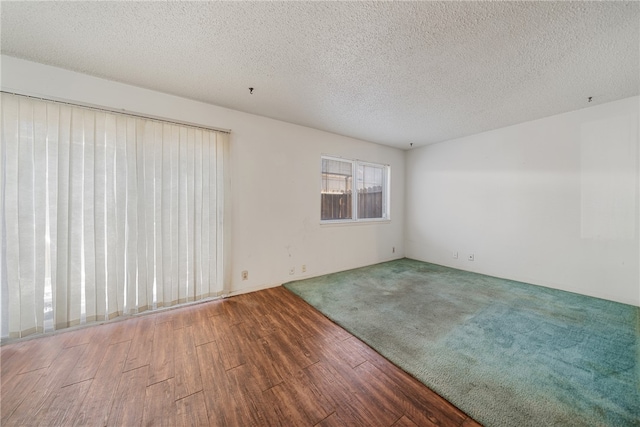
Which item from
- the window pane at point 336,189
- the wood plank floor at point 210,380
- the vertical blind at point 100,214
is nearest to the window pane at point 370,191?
the window pane at point 336,189

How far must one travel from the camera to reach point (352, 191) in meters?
4.28

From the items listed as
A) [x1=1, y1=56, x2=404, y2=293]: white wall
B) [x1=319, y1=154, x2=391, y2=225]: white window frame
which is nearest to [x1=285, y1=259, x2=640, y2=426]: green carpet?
[x1=1, y1=56, x2=404, y2=293]: white wall

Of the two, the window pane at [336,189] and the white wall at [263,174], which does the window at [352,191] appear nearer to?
the window pane at [336,189]

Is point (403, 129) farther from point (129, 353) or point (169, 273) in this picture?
point (129, 353)

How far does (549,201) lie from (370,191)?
2.72 meters

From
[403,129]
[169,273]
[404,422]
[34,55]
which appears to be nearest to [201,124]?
[34,55]

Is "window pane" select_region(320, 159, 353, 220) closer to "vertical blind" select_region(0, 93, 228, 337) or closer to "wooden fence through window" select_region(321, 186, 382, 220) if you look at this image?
"wooden fence through window" select_region(321, 186, 382, 220)

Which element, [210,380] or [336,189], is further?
[336,189]

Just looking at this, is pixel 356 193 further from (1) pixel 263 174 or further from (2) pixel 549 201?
(2) pixel 549 201

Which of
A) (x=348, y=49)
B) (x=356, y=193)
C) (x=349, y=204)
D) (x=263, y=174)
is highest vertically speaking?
(x=348, y=49)

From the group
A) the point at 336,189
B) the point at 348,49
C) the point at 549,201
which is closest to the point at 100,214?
the point at 348,49

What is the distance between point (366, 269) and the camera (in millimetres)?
4176

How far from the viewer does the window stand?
3967mm

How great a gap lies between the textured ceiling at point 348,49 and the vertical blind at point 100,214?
56cm
